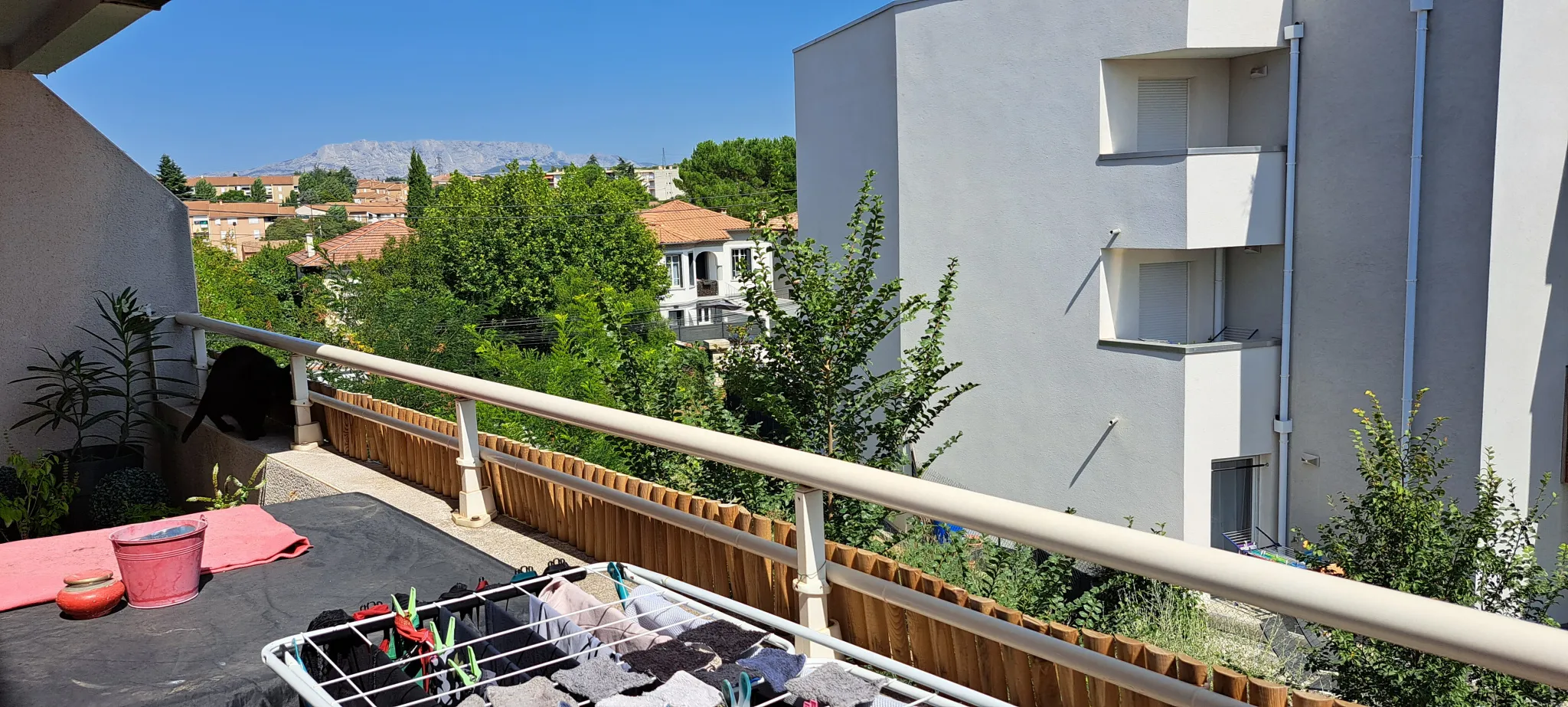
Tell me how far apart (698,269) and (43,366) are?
57.0 metres

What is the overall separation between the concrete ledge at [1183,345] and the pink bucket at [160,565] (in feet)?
43.3

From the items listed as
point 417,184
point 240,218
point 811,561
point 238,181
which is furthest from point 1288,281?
point 238,181

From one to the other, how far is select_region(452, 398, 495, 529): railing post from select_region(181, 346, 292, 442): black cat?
244 cm

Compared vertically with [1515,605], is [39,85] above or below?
above

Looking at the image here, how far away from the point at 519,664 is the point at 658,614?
32cm

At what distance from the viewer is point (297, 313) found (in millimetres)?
28344

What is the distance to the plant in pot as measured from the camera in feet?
21.5

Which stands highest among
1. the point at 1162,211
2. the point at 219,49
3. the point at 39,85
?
the point at 219,49

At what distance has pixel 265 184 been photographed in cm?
19112

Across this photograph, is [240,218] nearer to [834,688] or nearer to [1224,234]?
[1224,234]

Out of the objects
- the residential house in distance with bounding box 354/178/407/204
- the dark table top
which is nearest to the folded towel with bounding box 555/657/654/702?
the dark table top

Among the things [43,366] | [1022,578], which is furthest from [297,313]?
[1022,578]

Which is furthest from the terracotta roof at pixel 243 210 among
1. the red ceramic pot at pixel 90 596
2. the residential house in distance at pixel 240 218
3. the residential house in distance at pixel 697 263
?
the red ceramic pot at pixel 90 596

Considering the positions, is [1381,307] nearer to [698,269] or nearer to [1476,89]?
[1476,89]
